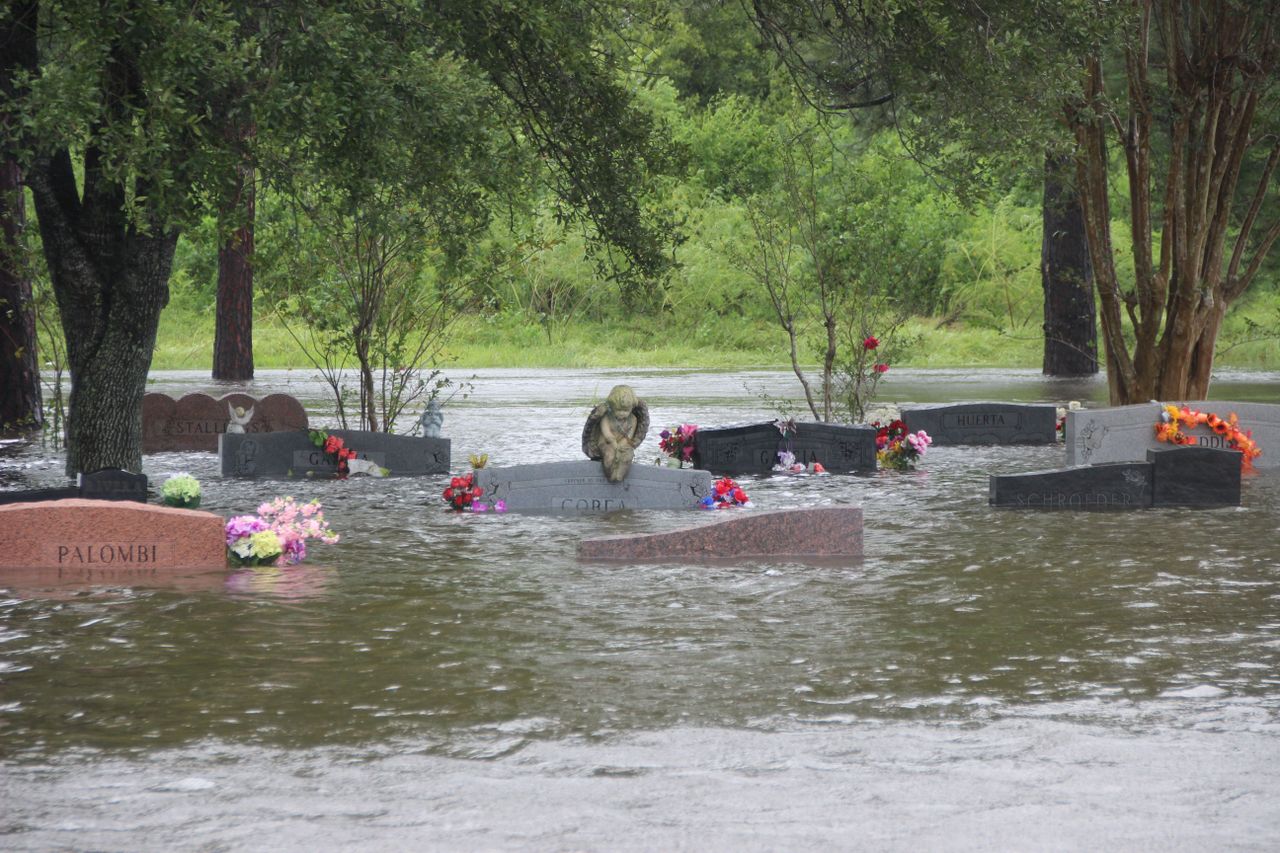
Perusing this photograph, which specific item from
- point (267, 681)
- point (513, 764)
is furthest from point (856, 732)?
point (267, 681)

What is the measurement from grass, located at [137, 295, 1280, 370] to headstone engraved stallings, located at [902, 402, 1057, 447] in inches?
959

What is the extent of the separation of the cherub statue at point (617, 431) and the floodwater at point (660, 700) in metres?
1.66

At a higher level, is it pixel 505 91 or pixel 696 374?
pixel 505 91

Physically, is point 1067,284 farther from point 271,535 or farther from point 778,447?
point 271,535

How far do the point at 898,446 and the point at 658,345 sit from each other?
36.0 meters

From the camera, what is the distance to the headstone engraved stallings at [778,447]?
57.4 ft

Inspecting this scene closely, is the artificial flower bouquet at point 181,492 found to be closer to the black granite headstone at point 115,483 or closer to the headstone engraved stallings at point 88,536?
the black granite headstone at point 115,483

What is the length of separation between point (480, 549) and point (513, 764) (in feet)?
19.0

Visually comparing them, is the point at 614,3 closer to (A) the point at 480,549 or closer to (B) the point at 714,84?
(A) the point at 480,549

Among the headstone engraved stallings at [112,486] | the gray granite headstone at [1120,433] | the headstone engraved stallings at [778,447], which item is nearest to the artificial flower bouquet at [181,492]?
the headstone engraved stallings at [112,486]

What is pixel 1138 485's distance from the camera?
14.0 m

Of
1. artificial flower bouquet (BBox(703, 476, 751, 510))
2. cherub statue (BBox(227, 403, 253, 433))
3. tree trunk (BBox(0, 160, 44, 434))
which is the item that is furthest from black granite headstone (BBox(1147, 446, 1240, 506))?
tree trunk (BBox(0, 160, 44, 434))

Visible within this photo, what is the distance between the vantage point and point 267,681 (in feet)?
24.2

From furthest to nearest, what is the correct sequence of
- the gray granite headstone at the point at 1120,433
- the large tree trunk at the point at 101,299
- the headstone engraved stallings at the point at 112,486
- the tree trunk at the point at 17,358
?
the tree trunk at the point at 17,358, the gray granite headstone at the point at 1120,433, the large tree trunk at the point at 101,299, the headstone engraved stallings at the point at 112,486
